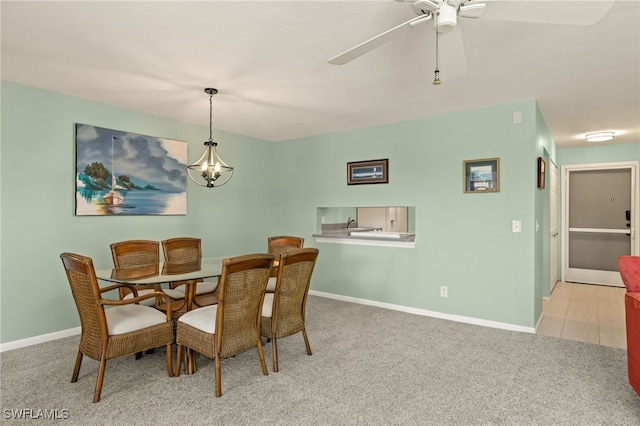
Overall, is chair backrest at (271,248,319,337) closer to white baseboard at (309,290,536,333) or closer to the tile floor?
white baseboard at (309,290,536,333)

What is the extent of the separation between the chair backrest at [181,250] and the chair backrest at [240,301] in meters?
1.36

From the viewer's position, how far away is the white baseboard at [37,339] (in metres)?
3.20

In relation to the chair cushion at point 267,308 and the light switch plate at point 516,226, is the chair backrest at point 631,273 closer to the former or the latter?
the light switch plate at point 516,226

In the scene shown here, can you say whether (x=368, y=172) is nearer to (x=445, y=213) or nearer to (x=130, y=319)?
(x=445, y=213)

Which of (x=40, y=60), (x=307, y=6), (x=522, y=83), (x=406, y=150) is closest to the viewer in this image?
(x=307, y=6)

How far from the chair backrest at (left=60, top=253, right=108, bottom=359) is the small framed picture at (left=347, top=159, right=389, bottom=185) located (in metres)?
3.41

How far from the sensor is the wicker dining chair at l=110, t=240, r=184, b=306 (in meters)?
3.28

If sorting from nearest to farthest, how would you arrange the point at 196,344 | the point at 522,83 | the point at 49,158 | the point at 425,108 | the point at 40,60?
the point at 196,344
the point at 40,60
the point at 522,83
the point at 49,158
the point at 425,108

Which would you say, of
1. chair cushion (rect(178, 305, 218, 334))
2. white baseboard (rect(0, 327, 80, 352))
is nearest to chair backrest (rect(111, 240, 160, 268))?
white baseboard (rect(0, 327, 80, 352))

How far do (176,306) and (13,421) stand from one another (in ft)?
4.34

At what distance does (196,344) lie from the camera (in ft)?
8.16

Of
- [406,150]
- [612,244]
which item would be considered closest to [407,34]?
[406,150]

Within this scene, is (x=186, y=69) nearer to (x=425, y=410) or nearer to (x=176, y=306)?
(x=176, y=306)

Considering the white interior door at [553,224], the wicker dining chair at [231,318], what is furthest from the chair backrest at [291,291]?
the white interior door at [553,224]
